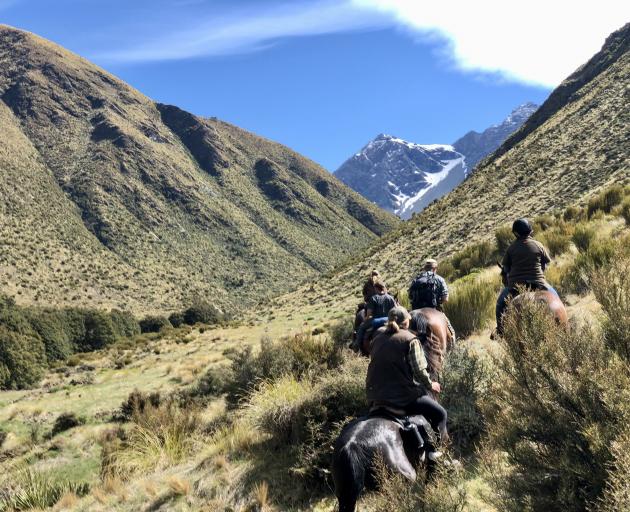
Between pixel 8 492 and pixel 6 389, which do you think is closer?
pixel 8 492

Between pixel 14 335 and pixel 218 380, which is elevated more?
pixel 14 335

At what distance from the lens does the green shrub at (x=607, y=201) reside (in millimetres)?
19531

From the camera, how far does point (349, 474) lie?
4645mm

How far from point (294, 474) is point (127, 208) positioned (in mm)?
125137

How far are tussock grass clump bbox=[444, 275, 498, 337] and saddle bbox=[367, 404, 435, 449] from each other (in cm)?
689

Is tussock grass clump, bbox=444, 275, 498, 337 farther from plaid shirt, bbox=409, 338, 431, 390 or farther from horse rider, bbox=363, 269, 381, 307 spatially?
plaid shirt, bbox=409, 338, 431, 390

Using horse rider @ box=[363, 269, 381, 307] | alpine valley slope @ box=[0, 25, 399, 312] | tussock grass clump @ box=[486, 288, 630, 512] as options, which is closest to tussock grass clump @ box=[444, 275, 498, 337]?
horse rider @ box=[363, 269, 381, 307]

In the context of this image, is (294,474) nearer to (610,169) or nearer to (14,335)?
(610,169)

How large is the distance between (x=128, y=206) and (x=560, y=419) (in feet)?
425

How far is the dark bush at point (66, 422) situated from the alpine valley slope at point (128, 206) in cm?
6331

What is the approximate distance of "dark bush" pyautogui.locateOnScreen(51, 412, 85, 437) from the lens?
18.9 m

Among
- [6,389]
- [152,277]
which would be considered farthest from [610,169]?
[152,277]

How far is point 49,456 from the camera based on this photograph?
51.8ft

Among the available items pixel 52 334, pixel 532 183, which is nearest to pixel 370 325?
pixel 532 183
